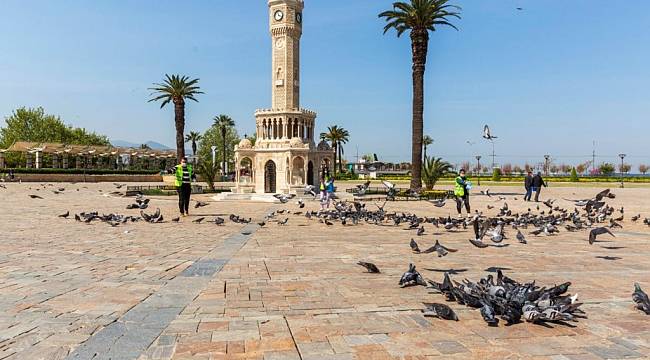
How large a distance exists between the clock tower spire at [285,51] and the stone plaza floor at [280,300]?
1068 inches

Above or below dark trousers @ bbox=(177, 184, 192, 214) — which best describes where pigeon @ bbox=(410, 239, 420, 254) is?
below

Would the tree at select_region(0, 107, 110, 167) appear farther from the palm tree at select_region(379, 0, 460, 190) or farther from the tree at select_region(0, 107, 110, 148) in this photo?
the palm tree at select_region(379, 0, 460, 190)

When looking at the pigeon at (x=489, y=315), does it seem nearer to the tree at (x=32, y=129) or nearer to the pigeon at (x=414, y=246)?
the pigeon at (x=414, y=246)

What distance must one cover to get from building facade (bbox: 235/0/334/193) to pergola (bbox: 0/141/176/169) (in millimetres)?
47161

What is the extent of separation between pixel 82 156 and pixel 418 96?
63923mm

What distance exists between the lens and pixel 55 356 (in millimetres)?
3938

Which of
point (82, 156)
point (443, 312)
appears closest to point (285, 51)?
point (443, 312)

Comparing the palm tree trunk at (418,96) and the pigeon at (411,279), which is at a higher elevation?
the palm tree trunk at (418,96)

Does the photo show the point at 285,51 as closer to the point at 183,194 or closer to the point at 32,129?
the point at 183,194

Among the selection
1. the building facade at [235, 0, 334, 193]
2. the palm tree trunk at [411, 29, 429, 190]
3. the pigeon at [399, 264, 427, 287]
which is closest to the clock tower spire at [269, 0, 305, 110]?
the building facade at [235, 0, 334, 193]

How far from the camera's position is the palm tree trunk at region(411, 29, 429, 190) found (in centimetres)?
3309

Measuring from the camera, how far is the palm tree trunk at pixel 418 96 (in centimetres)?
3309

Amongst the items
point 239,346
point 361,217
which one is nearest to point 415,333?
point 239,346

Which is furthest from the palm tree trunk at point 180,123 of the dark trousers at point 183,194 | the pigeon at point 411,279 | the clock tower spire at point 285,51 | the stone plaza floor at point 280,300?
the pigeon at point 411,279
